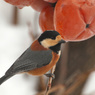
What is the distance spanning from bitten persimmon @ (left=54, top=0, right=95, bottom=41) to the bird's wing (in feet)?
0.25

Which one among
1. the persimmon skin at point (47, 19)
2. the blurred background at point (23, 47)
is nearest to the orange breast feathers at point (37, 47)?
the persimmon skin at point (47, 19)

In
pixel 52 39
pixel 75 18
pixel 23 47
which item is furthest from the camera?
pixel 23 47

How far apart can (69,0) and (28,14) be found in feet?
2.72

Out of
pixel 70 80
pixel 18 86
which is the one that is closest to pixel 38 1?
pixel 70 80

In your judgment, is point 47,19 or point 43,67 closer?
point 43,67

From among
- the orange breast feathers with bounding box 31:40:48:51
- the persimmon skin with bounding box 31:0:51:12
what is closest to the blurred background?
the persimmon skin with bounding box 31:0:51:12

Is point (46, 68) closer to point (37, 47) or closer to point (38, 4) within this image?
point (37, 47)

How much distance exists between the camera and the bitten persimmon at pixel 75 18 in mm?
441

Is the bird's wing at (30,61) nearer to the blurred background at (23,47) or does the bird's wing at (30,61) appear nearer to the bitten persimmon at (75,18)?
the bitten persimmon at (75,18)

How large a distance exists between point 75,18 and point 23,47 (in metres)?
0.91

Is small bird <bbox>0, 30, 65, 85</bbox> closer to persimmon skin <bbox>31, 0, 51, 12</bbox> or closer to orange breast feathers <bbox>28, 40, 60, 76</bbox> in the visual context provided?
orange breast feathers <bbox>28, 40, 60, 76</bbox>

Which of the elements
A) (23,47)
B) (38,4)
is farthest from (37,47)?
(23,47)

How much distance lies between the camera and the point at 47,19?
514 mm

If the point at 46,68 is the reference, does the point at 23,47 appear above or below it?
below
